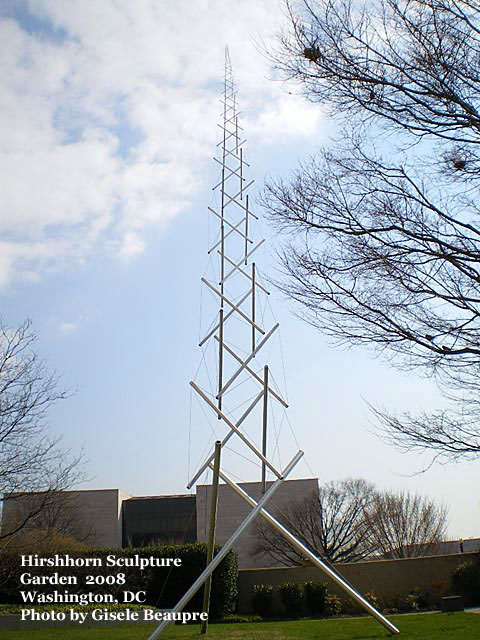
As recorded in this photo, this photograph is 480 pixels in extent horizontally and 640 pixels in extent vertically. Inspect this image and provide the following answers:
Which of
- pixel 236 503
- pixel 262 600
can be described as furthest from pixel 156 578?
pixel 236 503

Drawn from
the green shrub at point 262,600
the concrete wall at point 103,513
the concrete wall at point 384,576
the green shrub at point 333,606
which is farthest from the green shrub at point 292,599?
the concrete wall at point 103,513

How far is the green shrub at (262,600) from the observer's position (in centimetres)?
1977

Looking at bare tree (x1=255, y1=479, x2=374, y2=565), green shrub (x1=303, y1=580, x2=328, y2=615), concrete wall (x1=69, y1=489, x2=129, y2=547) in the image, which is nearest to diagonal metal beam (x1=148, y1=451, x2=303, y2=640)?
green shrub (x1=303, y1=580, x2=328, y2=615)

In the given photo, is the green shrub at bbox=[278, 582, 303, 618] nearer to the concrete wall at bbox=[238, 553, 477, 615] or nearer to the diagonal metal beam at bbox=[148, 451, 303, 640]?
the concrete wall at bbox=[238, 553, 477, 615]

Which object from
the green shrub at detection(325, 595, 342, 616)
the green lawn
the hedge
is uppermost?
the hedge

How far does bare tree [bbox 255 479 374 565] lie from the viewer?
30530 mm

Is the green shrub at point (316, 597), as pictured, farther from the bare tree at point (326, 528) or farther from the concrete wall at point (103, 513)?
the concrete wall at point (103, 513)

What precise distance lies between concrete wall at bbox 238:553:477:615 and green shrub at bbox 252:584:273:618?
293 millimetres

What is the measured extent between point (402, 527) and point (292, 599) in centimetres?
1628

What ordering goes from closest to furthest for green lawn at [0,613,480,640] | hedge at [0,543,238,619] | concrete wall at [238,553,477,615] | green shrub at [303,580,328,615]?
green lawn at [0,613,480,640] < hedge at [0,543,238,619] < green shrub at [303,580,328,615] < concrete wall at [238,553,477,615]

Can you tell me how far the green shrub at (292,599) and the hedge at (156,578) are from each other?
1631mm

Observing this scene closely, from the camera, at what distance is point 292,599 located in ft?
62.3

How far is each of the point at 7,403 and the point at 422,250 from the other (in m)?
10.7

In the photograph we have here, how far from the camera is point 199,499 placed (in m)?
35.4
